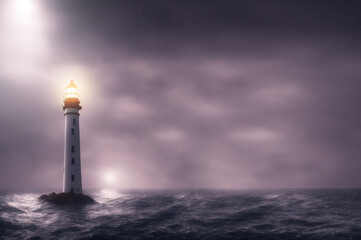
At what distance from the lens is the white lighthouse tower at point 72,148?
57.0 meters

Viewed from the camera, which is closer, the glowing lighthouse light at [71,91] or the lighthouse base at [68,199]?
the lighthouse base at [68,199]

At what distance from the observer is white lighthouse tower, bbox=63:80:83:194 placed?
187 ft

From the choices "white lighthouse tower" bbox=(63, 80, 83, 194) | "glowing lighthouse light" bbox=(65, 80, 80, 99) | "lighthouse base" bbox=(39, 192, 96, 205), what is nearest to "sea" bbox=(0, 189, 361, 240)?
"lighthouse base" bbox=(39, 192, 96, 205)

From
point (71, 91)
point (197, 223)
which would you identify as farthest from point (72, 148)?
point (197, 223)

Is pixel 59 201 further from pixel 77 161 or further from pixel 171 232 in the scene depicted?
pixel 171 232

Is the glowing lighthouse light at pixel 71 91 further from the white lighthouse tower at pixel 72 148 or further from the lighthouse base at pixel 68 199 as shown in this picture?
the lighthouse base at pixel 68 199

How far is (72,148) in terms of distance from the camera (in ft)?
190

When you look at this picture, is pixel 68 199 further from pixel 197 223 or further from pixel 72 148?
pixel 197 223

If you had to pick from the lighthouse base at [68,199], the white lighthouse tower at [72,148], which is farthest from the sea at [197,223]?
the white lighthouse tower at [72,148]

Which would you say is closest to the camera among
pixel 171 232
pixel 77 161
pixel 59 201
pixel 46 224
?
pixel 171 232

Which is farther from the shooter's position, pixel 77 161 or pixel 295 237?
pixel 77 161

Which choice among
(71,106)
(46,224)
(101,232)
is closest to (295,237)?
(101,232)

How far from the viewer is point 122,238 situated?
2805 centimetres

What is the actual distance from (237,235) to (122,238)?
9978mm
